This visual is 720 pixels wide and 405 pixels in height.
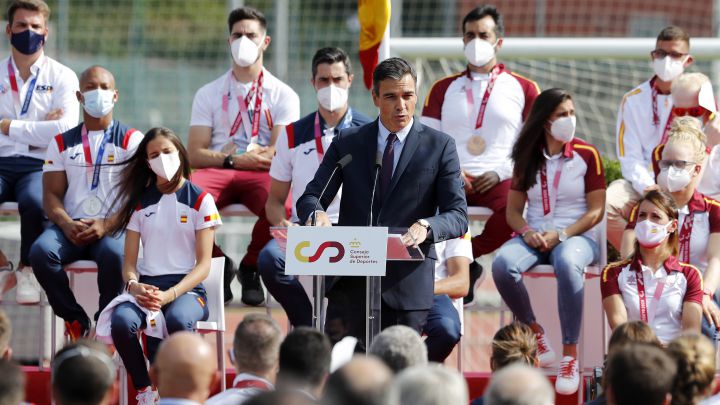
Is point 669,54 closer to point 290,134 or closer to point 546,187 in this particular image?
point 546,187

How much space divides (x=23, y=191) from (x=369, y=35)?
8.09 ft

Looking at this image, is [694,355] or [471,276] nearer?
[694,355]

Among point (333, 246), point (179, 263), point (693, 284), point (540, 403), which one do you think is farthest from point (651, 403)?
point (179, 263)

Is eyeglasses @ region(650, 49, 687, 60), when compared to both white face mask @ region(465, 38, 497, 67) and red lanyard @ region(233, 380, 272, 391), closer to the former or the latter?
white face mask @ region(465, 38, 497, 67)

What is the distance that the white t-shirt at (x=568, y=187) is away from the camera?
7.58 meters

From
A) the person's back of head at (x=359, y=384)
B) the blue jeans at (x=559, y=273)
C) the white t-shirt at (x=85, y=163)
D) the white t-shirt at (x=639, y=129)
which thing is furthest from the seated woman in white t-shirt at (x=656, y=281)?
the person's back of head at (x=359, y=384)

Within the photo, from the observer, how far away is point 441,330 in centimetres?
632

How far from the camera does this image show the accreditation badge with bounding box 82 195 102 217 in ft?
24.6

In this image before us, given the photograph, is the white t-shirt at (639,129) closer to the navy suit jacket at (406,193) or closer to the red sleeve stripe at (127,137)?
the navy suit jacket at (406,193)

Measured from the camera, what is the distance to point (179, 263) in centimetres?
704

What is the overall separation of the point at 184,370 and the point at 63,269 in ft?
10.6

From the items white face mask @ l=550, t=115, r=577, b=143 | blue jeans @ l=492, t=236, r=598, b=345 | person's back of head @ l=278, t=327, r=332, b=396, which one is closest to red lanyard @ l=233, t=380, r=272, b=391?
person's back of head @ l=278, t=327, r=332, b=396

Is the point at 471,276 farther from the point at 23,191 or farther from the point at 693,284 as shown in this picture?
the point at 23,191

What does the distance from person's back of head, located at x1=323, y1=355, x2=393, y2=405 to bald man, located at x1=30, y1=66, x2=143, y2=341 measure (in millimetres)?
3690
